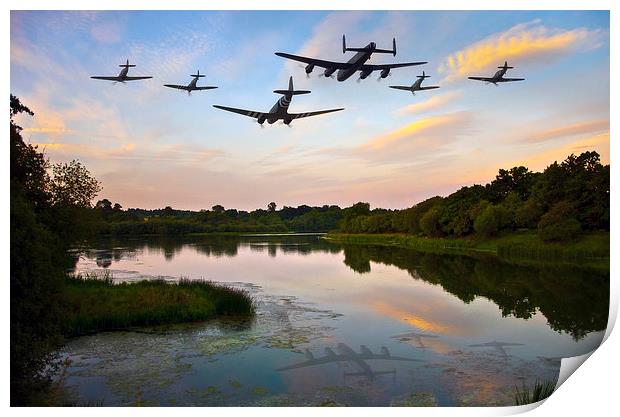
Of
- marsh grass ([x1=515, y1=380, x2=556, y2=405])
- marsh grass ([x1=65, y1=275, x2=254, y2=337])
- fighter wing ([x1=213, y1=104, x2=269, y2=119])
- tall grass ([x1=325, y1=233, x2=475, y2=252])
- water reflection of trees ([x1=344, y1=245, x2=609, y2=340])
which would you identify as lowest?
marsh grass ([x1=515, y1=380, x2=556, y2=405])

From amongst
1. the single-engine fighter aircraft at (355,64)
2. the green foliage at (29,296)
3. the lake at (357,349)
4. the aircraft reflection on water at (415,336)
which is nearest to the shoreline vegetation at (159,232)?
the green foliage at (29,296)

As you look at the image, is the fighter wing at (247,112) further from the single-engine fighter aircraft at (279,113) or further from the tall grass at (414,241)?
the tall grass at (414,241)

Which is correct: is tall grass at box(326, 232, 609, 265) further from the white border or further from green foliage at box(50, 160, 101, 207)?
green foliage at box(50, 160, 101, 207)

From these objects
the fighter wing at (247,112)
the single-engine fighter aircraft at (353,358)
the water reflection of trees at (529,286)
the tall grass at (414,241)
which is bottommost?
the single-engine fighter aircraft at (353,358)

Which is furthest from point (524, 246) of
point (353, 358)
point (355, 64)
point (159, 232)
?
point (159, 232)

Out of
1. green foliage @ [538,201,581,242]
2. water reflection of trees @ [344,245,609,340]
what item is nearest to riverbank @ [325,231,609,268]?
green foliage @ [538,201,581,242]

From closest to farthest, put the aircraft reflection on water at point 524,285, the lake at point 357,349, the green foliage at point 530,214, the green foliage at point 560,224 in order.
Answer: the lake at point 357,349
the aircraft reflection on water at point 524,285
the green foliage at point 560,224
the green foliage at point 530,214

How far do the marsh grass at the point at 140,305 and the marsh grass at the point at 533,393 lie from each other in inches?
288

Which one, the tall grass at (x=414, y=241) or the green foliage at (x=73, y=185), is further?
A: the tall grass at (x=414, y=241)

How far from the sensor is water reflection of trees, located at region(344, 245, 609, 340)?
14026 millimetres

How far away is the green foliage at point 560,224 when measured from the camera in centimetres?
2670

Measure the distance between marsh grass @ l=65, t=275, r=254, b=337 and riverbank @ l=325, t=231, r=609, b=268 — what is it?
19.2 m
